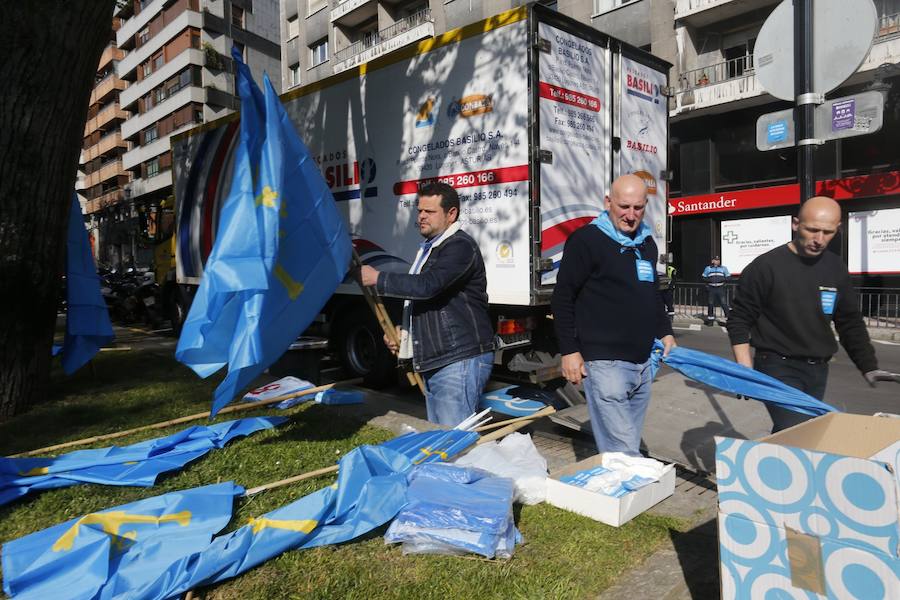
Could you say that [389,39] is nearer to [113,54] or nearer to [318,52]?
[318,52]

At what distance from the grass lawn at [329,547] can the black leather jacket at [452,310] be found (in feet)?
3.13

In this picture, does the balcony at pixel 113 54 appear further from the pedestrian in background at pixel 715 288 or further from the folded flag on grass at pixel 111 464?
the folded flag on grass at pixel 111 464

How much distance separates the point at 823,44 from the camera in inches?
146

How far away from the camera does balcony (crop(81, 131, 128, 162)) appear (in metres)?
53.0

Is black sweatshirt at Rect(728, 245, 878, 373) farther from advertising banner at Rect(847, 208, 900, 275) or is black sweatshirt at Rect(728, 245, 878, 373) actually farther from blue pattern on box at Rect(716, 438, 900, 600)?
advertising banner at Rect(847, 208, 900, 275)

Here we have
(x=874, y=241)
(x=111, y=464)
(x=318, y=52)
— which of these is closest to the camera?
(x=111, y=464)

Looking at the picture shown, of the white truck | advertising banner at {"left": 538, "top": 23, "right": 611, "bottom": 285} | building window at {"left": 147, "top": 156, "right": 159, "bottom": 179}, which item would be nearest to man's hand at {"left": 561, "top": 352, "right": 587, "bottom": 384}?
the white truck

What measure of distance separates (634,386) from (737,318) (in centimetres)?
75

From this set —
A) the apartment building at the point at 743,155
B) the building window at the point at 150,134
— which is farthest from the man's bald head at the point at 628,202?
the building window at the point at 150,134

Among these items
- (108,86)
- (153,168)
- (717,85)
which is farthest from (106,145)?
(717,85)

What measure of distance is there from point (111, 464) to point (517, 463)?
2.46 m

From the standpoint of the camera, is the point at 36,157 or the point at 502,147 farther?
the point at 502,147

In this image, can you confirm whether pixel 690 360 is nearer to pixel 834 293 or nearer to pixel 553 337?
pixel 834 293

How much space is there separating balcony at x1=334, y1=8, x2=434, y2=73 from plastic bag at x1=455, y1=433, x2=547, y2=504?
21.5 m
